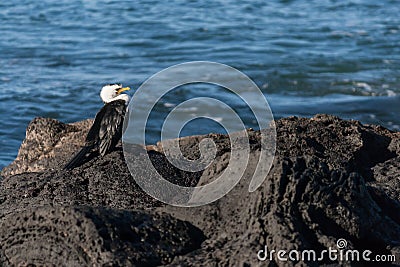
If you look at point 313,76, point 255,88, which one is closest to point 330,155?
point 255,88

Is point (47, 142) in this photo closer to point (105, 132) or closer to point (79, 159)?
point (105, 132)

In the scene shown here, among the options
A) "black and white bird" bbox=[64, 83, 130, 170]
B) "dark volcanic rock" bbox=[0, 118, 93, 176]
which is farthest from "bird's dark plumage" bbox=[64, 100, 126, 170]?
"dark volcanic rock" bbox=[0, 118, 93, 176]

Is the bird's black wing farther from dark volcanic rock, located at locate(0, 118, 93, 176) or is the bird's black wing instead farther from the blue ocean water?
the blue ocean water

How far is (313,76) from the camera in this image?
1155 cm

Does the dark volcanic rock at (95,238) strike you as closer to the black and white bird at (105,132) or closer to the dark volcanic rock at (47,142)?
the black and white bird at (105,132)

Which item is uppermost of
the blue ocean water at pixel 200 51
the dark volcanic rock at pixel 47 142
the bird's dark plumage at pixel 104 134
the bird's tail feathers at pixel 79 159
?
the bird's dark plumage at pixel 104 134

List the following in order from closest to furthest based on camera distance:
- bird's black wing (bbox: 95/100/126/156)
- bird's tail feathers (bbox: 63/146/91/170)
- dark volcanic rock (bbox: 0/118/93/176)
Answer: bird's tail feathers (bbox: 63/146/91/170), bird's black wing (bbox: 95/100/126/156), dark volcanic rock (bbox: 0/118/93/176)

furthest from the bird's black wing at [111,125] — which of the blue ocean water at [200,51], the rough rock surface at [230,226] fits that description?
the blue ocean water at [200,51]

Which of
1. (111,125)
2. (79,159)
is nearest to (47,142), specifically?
(111,125)

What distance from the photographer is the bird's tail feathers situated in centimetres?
442

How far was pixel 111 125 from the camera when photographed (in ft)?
16.8

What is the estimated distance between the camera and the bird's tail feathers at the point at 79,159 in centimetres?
442

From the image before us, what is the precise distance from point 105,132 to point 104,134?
56 mm

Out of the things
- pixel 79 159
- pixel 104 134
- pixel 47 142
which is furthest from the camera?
pixel 47 142
